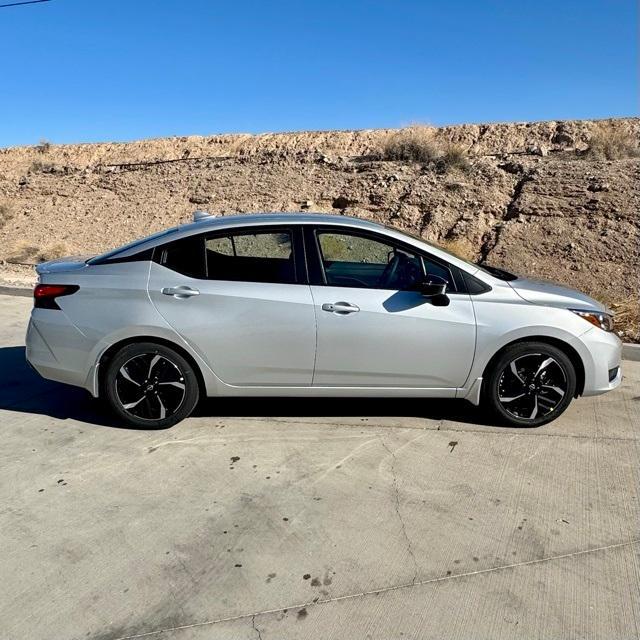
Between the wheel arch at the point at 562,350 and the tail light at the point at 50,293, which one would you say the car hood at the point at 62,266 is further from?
the wheel arch at the point at 562,350

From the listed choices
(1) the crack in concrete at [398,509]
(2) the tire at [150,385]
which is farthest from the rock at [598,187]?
(2) the tire at [150,385]

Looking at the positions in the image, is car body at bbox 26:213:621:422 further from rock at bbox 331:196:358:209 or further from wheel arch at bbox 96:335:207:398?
rock at bbox 331:196:358:209

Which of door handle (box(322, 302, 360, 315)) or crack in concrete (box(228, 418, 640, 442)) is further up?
door handle (box(322, 302, 360, 315))

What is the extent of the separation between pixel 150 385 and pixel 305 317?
125cm

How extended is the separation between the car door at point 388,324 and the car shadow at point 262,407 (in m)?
0.49

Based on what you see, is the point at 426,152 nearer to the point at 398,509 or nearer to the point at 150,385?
the point at 150,385

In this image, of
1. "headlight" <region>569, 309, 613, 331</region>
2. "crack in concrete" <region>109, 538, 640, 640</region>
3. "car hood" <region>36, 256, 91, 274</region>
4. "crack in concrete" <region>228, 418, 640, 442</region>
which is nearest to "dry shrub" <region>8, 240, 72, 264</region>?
"car hood" <region>36, 256, 91, 274</region>

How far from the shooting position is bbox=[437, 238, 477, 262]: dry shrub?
1245 centimetres

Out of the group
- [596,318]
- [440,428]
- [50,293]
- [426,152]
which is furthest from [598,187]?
[50,293]

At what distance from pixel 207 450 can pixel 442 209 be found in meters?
11.0

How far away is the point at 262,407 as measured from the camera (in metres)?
5.11

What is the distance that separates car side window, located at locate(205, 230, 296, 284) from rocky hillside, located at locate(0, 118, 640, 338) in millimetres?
6004

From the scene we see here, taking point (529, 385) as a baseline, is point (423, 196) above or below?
above

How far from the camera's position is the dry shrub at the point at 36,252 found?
1516cm
